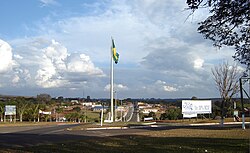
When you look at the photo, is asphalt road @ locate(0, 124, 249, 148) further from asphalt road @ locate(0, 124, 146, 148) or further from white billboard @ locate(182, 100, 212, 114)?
white billboard @ locate(182, 100, 212, 114)

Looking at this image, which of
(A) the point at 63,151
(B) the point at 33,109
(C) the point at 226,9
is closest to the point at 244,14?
(C) the point at 226,9

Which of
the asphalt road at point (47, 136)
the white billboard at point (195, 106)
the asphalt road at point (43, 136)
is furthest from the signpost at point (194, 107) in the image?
the asphalt road at point (43, 136)

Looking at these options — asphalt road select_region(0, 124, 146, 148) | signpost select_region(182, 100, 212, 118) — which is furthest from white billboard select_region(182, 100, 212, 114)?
asphalt road select_region(0, 124, 146, 148)

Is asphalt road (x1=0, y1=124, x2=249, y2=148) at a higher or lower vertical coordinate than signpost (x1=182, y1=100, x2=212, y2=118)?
lower

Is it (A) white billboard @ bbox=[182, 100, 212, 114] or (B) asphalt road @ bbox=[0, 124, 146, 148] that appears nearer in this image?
(B) asphalt road @ bbox=[0, 124, 146, 148]

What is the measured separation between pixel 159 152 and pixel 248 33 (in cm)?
473

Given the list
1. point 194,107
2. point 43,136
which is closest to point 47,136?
point 43,136

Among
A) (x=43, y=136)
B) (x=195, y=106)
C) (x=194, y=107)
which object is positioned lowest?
(x=43, y=136)

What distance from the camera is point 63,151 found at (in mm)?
12477

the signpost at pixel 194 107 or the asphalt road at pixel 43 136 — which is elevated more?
the signpost at pixel 194 107

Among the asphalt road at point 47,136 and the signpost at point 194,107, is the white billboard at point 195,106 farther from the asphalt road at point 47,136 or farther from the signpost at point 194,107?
the asphalt road at point 47,136

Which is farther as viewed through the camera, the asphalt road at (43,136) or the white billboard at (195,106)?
the white billboard at (195,106)

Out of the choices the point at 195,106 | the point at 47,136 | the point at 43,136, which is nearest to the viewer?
the point at 47,136

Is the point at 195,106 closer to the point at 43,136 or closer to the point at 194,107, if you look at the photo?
the point at 194,107
